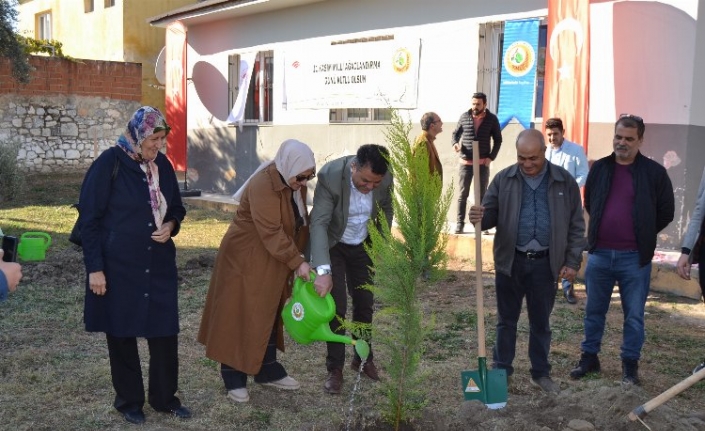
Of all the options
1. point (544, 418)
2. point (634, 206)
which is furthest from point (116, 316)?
point (634, 206)

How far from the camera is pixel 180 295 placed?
792 centimetres

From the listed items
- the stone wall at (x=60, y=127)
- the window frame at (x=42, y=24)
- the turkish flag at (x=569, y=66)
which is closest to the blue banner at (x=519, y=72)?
the turkish flag at (x=569, y=66)

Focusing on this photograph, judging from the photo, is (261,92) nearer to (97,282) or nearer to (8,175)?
(8,175)

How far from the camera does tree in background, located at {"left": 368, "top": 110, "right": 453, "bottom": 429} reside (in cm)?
375

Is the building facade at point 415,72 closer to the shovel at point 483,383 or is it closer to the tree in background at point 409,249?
the shovel at point 483,383

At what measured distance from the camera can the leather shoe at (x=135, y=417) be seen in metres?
4.46

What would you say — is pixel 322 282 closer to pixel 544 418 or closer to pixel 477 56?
pixel 544 418

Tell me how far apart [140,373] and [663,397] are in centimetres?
292

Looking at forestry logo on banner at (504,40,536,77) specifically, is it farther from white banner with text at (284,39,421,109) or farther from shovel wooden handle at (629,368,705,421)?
shovel wooden handle at (629,368,705,421)

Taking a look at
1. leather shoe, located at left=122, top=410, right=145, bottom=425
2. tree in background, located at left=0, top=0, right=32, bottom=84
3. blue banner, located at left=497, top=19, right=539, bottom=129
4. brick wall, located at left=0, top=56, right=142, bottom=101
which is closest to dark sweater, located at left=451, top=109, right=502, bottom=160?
blue banner, located at left=497, top=19, right=539, bottom=129

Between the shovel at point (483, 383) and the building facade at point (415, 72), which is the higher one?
the building facade at point (415, 72)

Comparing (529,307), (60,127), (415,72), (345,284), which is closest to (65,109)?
(60,127)

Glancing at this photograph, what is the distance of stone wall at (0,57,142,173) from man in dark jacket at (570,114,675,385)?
15.4m

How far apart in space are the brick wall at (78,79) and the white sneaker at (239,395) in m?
15.4
